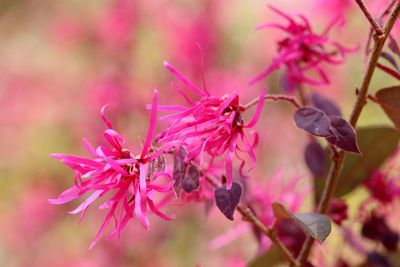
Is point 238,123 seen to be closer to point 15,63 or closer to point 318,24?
point 318,24

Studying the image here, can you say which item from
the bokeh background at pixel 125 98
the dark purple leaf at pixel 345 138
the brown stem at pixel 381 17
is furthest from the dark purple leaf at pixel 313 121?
the bokeh background at pixel 125 98

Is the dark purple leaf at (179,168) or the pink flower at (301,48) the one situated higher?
the pink flower at (301,48)

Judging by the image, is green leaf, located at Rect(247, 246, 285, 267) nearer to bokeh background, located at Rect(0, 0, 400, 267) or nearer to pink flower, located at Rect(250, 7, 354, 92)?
pink flower, located at Rect(250, 7, 354, 92)

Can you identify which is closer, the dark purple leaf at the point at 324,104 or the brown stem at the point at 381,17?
the brown stem at the point at 381,17

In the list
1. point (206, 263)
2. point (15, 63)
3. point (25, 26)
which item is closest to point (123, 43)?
point (206, 263)

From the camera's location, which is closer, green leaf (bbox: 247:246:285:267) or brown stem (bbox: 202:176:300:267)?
brown stem (bbox: 202:176:300:267)

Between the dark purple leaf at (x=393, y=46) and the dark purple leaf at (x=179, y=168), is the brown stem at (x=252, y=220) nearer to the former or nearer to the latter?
the dark purple leaf at (x=179, y=168)

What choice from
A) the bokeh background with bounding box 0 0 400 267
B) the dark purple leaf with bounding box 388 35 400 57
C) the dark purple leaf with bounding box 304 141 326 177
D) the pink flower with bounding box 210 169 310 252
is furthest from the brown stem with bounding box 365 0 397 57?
the bokeh background with bounding box 0 0 400 267
